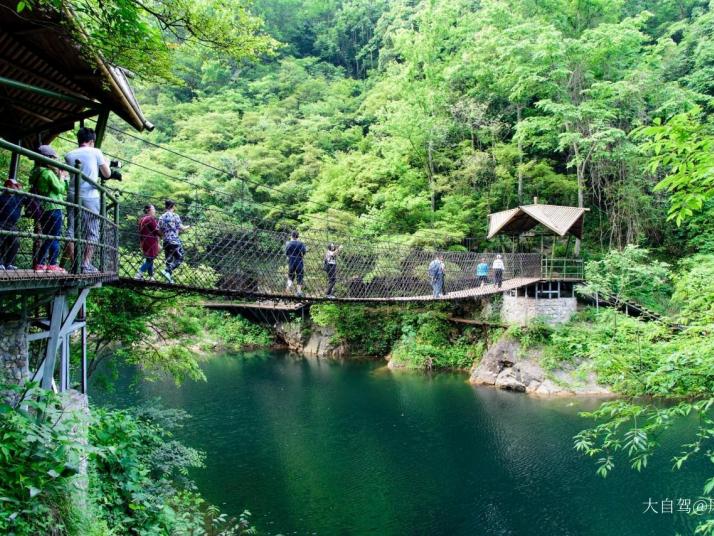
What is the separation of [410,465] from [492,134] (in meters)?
8.93

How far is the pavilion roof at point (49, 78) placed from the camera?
2611 millimetres

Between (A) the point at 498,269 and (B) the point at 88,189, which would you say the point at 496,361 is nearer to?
(A) the point at 498,269

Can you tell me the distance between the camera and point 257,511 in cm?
515

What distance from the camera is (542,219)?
30.2 feet

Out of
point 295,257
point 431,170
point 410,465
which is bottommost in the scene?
point 410,465

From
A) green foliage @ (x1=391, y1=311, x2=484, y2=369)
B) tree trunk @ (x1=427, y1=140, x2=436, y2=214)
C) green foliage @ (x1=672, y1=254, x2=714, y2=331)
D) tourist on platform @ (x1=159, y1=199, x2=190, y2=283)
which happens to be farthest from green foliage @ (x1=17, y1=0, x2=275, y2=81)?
tree trunk @ (x1=427, y1=140, x2=436, y2=214)

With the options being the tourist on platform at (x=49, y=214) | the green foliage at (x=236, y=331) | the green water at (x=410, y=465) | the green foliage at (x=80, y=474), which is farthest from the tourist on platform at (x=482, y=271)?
the tourist on platform at (x=49, y=214)

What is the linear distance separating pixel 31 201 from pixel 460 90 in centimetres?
1271

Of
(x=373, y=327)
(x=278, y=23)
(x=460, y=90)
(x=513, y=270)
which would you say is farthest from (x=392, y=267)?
(x=278, y=23)

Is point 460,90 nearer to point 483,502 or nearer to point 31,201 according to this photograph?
point 483,502

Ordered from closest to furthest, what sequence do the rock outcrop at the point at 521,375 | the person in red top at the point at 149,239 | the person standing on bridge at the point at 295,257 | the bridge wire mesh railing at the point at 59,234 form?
1. the bridge wire mesh railing at the point at 59,234
2. the person in red top at the point at 149,239
3. the person standing on bridge at the point at 295,257
4. the rock outcrop at the point at 521,375

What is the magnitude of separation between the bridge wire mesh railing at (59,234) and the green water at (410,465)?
337 centimetres

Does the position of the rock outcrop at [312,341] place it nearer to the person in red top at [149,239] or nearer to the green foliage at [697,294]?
the person in red top at [149,239]

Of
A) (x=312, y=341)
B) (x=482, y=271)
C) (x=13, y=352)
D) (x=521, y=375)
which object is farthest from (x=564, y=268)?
(x=13, y=352)
